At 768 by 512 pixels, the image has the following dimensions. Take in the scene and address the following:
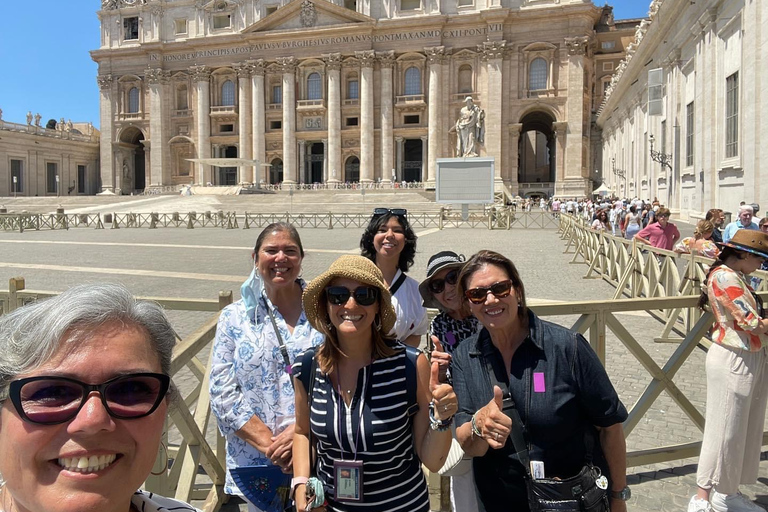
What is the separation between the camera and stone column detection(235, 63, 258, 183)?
48.2 m

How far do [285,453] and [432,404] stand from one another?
715 mm

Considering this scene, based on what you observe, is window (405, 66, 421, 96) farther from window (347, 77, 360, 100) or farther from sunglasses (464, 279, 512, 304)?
sunglasses (464, 279, 512, 304)

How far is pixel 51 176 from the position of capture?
52.2 meters

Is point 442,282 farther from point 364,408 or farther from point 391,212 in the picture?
point 364,408

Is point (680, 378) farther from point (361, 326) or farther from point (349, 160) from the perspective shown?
point (349, 160)

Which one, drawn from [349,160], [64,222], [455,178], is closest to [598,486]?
[455,178]

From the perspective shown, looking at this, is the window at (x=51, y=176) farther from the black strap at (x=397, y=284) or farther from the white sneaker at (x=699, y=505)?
the white sneaker at (x=699, y=505)

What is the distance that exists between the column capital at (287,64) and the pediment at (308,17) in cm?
275

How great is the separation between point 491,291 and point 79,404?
4.71 ft

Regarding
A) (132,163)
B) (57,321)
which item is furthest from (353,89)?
(57,321)

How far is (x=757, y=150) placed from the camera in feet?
43.7

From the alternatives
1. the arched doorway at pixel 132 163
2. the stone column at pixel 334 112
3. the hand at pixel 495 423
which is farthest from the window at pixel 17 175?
the hand at pixel 495 423

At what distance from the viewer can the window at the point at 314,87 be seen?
156 ft

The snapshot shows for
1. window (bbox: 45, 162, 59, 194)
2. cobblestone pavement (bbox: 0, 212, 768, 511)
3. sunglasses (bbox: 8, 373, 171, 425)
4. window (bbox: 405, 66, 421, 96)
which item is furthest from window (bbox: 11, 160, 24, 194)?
sunglasses (bbox: 8, 373, 171, 425)
